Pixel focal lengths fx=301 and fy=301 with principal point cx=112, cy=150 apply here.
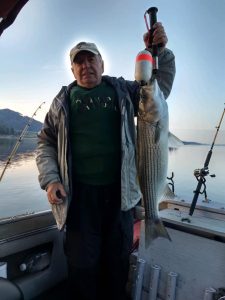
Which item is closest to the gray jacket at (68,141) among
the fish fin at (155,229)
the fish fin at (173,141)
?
the fish fin at (155,229)

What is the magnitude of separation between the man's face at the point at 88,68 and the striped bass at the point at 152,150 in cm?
80

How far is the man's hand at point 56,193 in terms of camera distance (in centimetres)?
229

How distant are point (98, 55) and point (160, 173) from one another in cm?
118

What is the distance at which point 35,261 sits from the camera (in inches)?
125

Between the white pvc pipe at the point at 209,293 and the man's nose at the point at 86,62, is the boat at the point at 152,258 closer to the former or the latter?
the white pvc pipe at the point at 209,293

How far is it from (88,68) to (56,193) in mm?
1024

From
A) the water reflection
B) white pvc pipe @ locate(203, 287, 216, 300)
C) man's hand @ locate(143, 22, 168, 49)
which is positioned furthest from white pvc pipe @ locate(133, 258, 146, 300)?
the water reflection

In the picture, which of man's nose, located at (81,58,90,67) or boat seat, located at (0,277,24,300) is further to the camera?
man's nose, located at (81,58,90,67)

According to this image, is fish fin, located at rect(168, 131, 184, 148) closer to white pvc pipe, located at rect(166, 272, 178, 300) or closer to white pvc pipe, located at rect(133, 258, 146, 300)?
white pvc pipe, located at rect(166, 272, 178, 300)

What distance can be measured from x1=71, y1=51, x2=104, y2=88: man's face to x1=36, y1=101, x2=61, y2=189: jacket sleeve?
12.8 inches

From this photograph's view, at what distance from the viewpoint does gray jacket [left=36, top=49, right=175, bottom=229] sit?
7.38 ft

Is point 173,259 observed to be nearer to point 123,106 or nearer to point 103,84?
point 123,106

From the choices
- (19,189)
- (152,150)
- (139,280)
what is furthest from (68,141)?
(19,189)

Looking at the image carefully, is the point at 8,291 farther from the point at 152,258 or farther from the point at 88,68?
the point at 88,68
